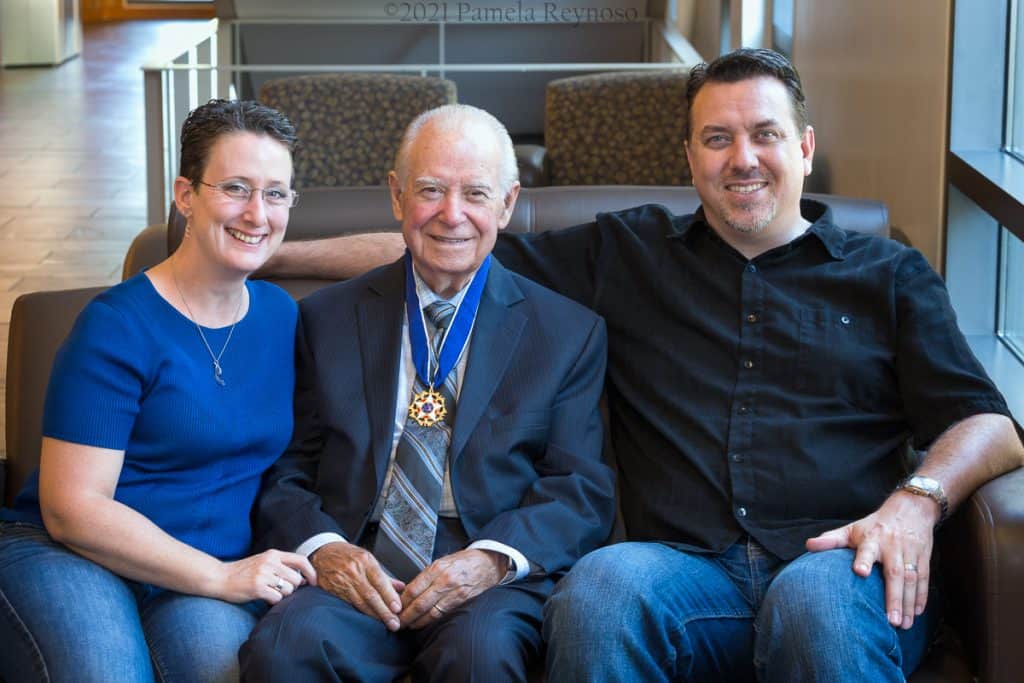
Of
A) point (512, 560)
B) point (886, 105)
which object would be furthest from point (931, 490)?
point (886, 105)

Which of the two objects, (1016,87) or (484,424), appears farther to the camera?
(1016,87)

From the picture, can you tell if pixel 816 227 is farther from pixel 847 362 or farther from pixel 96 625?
pixel 96 625

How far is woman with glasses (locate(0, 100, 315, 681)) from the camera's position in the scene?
2211 mm

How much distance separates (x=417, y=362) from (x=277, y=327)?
10.1 inches

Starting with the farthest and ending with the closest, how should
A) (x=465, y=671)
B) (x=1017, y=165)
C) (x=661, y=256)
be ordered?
1. (x=1017, y=165)
2. (x=661, y=256)
3. (x=465, y=671)

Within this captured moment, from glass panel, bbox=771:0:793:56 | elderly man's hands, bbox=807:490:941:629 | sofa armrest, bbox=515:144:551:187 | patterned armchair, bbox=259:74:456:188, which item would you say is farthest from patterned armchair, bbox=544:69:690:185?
elderly man's hands, bbox=807:490:941:629

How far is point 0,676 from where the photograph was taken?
2.26m

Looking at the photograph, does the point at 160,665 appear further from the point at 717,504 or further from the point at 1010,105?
the point at 1010,105

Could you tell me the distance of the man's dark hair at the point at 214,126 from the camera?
8.04ft

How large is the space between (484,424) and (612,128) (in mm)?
2807

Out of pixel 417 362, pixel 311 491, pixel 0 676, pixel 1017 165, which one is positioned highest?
pixel 1017 165

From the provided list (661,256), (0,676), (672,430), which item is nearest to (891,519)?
(672,430)

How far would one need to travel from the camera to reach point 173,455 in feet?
7.77

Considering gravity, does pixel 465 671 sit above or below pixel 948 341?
below
